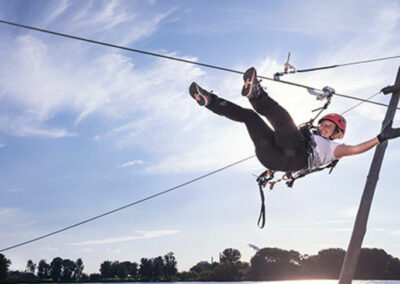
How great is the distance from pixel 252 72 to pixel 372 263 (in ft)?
235

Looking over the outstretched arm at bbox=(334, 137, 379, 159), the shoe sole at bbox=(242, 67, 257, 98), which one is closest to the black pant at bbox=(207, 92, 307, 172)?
the shoe sole at bbox=(242, 67, 257, 98)

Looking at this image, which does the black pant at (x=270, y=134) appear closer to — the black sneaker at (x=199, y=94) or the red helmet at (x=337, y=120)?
the black sneaker at (x=199, y=94)

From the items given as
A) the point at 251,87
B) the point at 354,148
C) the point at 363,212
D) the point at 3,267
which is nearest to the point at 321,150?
the point at 354,148

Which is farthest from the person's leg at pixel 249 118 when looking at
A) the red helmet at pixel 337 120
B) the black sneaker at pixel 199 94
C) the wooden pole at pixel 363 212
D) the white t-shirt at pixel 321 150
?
the wooden pole at pixel 363 212

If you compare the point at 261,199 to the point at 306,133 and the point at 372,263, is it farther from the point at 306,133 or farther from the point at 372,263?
the point at 372,263

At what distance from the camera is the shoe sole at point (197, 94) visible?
461 centimetres

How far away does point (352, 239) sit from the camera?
657cm

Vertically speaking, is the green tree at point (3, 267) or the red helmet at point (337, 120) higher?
the red helmet at point (337, 120)

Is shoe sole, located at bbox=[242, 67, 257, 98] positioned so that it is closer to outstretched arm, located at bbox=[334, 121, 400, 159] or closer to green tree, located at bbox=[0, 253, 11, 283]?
outstretched arm, located at bbox=[334, 121, 400, 159]

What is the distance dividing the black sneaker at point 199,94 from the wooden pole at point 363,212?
3734 millimetres

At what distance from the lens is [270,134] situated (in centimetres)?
438

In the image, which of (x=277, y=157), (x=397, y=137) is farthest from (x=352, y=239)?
(x=277, y=157)

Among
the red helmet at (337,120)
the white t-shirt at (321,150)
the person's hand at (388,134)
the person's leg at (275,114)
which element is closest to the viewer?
the person's leg at (275,114)

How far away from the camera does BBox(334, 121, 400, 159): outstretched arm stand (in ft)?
14.2
